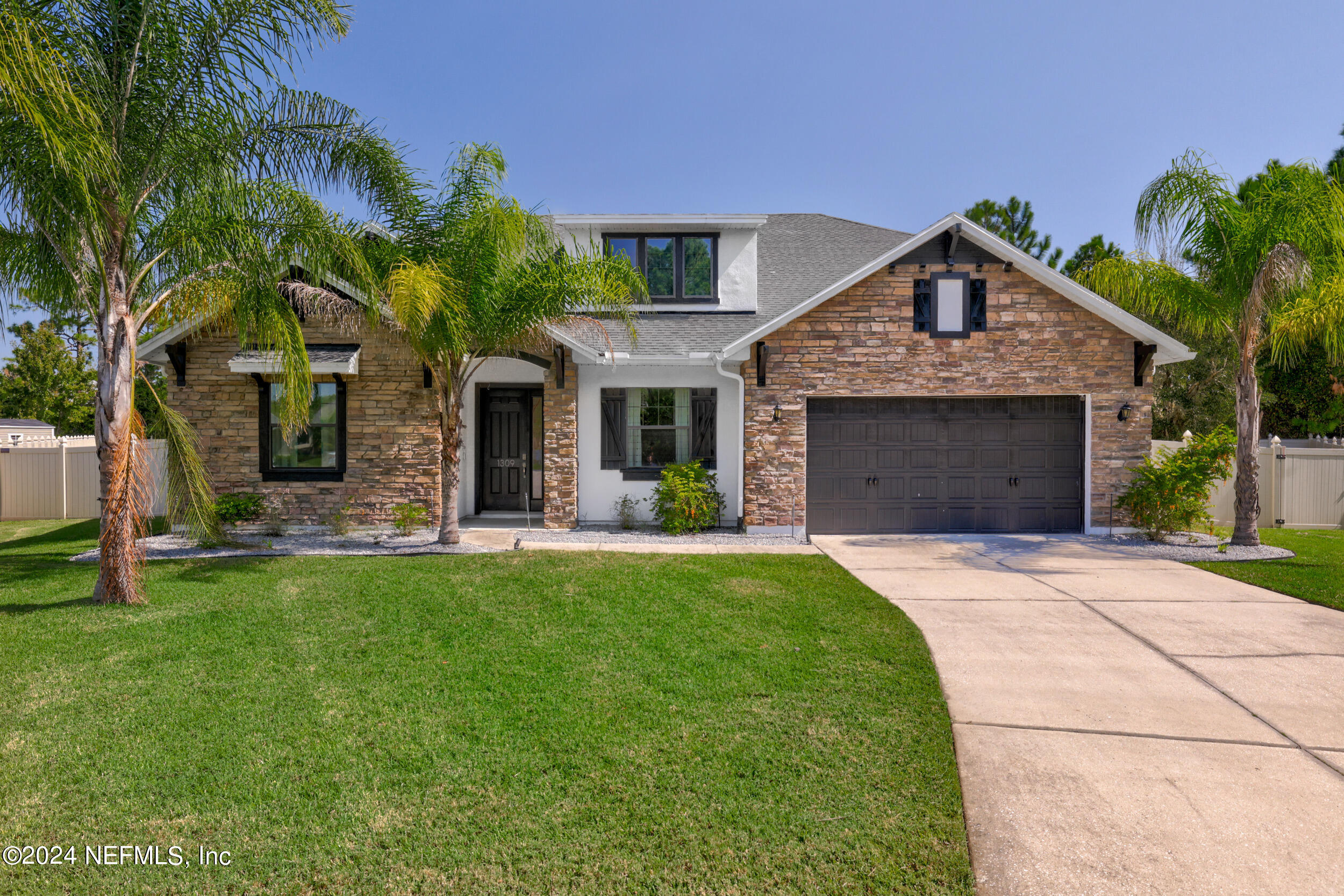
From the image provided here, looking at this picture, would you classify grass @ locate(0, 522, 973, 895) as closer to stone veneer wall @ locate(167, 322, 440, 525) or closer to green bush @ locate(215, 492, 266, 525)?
green bush @ locate(215, 492, 266, 525)

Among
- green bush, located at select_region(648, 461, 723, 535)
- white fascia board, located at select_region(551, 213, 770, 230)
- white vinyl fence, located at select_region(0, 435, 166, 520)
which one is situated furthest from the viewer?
white vinyl fence, located at select_region(0, 435, 166, 520)

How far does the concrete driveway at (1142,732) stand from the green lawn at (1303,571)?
0.30 metres

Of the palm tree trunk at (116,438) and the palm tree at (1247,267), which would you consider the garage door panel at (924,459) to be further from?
the palm tree trunk at (116,438)

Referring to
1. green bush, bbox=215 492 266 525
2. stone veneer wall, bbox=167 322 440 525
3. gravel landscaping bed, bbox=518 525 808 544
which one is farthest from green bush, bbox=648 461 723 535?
green bush, bbox=215 492 266 525

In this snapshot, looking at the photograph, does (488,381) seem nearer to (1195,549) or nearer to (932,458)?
(932,458)

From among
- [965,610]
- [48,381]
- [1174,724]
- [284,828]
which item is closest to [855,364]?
[965,610]

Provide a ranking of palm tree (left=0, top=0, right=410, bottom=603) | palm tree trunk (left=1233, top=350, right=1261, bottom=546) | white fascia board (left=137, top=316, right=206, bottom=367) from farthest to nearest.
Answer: white fascia board (left=137, top=316, right=206, bottom=367), palm tree trunk (left=1233, top=350, right=1261, bottom=546), palm tree (left=0, top=0, right=410, bottom=603)

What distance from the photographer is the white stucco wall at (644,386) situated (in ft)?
36.7

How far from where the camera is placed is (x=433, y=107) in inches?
440

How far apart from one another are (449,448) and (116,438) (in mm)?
3772

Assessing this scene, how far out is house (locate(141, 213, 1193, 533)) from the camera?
35.0ft

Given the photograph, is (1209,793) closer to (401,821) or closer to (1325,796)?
(1325,796)

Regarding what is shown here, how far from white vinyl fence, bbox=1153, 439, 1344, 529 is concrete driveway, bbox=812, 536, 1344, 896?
22.2 ft

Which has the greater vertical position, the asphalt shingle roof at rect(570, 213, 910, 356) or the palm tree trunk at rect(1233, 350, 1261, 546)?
the asphalt shingle roof at rect(570, 213, 910, 356)
